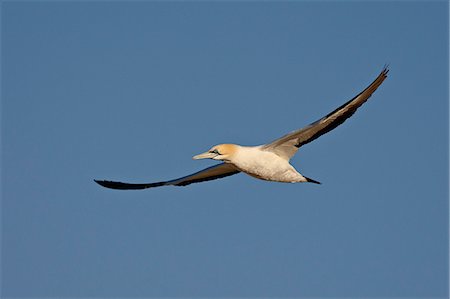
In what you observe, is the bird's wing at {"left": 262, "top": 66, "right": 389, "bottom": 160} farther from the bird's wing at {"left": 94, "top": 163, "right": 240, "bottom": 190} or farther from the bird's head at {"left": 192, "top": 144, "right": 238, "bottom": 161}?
the bird's wing at {"left": 94, "top": 163, "right": 240, "bottom": 190}

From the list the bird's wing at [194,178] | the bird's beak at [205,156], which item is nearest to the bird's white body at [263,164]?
the bird's beak at [205,156]

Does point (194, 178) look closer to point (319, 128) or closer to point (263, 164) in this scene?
point (263, 164)

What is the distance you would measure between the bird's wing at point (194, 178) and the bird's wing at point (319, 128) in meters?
1.91

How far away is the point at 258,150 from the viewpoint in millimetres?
16328

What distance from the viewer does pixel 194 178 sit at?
61.4 feet

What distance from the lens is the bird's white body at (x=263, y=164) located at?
16.1 metres

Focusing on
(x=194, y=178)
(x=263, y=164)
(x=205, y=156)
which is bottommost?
(x=263, y=164)

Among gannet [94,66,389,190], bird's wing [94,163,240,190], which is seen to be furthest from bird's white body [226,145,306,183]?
bird's wing [94,163,240,190]

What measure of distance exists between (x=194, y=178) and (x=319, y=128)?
10.6ft

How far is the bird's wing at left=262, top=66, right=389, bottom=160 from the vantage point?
15680 millimetres

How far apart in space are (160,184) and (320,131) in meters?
3.72

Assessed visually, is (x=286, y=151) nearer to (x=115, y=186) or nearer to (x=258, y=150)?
(x=258, y=150)

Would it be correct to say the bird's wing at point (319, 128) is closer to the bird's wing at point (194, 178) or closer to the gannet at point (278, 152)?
the gannet at point (278, 152)

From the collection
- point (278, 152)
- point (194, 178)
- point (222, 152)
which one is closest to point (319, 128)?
point (278, 152)
